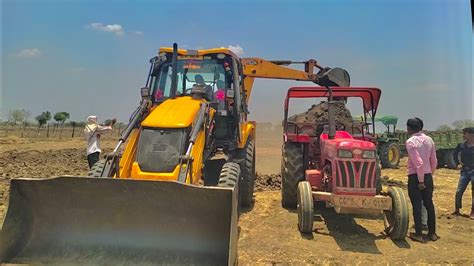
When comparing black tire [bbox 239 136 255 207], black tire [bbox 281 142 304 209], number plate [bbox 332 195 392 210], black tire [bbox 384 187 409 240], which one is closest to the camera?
number plate [bbox 332 195 392 210]

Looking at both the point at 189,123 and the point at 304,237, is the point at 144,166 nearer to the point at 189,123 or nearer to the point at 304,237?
the point at 189,123

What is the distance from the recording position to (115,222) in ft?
13.3

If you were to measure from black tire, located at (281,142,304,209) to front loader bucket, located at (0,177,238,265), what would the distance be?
11.1 feet

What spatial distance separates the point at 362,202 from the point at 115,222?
10.8 ft

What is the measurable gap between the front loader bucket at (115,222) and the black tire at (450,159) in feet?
54.4

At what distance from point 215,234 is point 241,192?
3.02m

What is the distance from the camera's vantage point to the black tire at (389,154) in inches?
624

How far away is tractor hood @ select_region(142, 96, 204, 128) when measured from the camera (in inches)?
203

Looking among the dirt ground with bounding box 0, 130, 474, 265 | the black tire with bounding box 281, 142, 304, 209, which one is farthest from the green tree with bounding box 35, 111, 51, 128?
the black tire with bounding box 281, 142, 304, 209

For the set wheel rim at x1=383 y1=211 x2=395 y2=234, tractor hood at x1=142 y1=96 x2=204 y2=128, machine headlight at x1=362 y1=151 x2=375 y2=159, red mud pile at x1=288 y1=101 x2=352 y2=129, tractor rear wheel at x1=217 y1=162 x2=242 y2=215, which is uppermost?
red mud pile at x1=288 y1=101 x2=352 y2=129

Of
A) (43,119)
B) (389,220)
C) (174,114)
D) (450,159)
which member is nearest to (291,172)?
(389,220)

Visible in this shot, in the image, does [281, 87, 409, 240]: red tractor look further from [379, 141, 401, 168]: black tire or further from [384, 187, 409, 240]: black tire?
[379, 141, 401, 168]: black tire

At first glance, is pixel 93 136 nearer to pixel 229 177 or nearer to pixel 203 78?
pixel 203 78

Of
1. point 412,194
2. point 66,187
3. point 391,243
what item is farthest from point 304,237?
point 66,187
